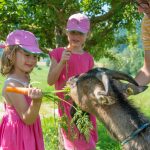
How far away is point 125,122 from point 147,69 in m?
1.51

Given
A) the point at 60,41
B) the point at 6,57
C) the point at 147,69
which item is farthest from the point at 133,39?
the point at 6,57

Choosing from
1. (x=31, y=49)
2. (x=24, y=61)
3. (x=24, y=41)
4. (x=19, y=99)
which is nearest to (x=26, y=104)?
(x=19, y=99)

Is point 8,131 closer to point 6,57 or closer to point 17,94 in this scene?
point 17,94

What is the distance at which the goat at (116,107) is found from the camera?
4.54 m

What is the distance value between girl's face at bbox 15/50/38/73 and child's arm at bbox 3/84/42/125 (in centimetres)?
32

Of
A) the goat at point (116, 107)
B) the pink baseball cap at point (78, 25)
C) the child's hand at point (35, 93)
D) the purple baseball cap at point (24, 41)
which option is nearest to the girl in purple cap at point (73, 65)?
the pink baseball cap at point (78, 25)

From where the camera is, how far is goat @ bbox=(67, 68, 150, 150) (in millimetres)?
4539

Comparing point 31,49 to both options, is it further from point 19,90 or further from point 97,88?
point 97,88

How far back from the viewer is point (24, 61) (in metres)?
4.97

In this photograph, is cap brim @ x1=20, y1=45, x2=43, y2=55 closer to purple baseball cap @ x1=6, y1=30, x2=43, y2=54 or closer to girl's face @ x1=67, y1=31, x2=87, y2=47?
purple baseball cap @ x1=6, y1=30, x2=43, y2=54

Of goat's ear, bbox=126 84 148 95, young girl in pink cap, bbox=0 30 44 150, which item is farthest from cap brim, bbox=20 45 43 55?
goat's ear, bbox=126 84 148 95

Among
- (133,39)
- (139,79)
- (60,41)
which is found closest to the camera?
(139,79)

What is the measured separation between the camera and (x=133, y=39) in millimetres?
14344

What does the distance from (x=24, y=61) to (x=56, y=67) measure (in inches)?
35.6
